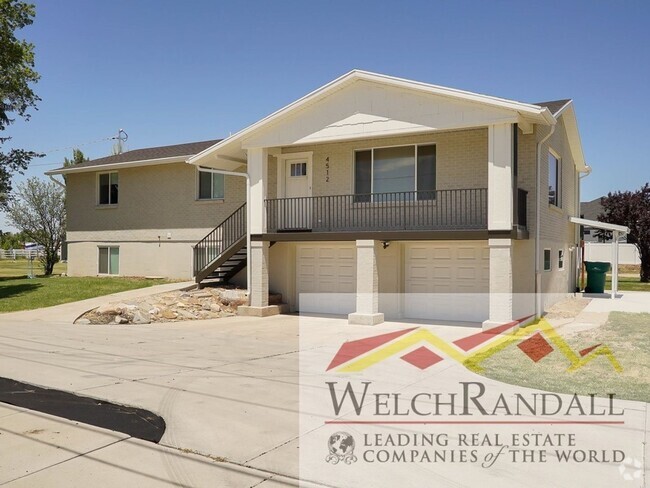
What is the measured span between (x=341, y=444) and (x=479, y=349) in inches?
248

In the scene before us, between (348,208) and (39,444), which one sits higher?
(348,208)

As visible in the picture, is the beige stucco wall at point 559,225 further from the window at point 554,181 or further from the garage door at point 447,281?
the garage door at point 447,281

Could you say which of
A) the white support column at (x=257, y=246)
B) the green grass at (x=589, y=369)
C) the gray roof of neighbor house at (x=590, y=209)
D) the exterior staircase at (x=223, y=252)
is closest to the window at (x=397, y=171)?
the white support column at (x=257, y=246)

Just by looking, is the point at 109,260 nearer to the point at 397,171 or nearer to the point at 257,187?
the point at 257,187

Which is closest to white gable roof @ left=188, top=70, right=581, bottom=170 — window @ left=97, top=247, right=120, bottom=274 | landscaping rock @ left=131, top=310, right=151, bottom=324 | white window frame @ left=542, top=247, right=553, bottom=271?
white window frame @ left=542, top=247, right=553, bottom=271

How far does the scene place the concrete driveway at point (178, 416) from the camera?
15.1 ft

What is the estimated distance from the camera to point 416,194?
15500 millimetres

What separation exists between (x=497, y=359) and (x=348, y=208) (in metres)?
7.75

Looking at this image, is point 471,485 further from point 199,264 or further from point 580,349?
point 199,264

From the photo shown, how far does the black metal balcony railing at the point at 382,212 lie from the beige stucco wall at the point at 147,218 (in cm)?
341

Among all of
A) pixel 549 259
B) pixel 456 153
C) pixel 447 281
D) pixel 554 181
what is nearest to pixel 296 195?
pixel 456 153

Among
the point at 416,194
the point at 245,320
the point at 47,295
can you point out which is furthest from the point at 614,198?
the point at 47,295

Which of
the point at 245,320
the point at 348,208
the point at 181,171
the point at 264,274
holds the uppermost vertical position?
the point at 181,171

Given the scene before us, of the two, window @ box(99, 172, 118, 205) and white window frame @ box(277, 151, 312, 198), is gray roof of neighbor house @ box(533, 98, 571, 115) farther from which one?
window @ box(99, 172, 118, 205)
